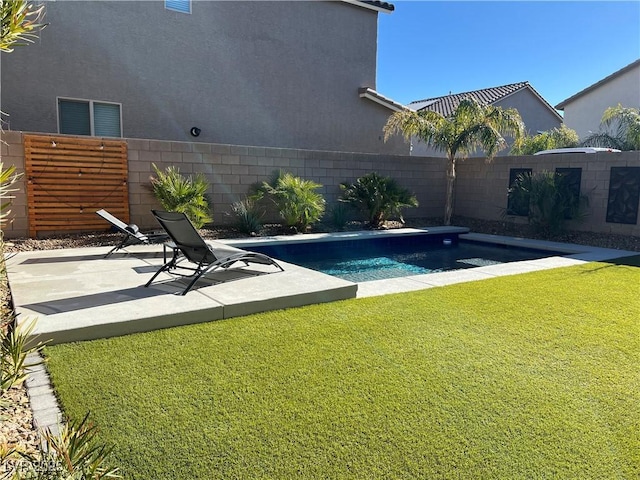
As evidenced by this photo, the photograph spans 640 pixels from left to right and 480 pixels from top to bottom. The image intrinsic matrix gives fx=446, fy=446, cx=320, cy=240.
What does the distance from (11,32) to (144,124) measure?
11.9m

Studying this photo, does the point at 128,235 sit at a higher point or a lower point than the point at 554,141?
lower

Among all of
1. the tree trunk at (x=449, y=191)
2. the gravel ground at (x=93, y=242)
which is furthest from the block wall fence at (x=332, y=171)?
the tree trunk at (x=449, y=191)

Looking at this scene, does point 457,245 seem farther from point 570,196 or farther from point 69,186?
point 69,186

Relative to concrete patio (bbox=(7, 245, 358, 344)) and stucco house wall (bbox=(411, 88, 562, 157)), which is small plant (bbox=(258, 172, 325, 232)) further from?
stucco house wall (bbox=(411, 88, 562, 157))

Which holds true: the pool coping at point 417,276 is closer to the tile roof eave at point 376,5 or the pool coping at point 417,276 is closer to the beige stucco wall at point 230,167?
the beige stucco wall at point 230,167

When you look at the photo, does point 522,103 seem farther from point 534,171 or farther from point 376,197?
point 376,197

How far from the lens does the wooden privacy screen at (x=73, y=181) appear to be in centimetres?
952

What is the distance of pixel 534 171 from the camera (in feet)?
45.0

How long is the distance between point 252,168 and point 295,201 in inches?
65.1

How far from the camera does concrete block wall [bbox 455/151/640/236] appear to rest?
11891mm

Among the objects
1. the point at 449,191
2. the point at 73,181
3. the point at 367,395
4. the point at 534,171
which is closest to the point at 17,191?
the point at 73,181

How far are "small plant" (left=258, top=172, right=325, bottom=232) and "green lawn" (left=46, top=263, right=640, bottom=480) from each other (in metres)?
6.96

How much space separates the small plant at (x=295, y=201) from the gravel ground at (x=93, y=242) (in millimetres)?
553

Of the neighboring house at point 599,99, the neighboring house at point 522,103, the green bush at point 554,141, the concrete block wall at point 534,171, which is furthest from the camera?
the neighboring house at point 522,103
